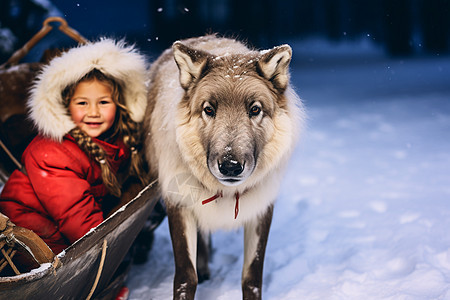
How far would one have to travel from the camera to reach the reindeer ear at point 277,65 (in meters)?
2.27

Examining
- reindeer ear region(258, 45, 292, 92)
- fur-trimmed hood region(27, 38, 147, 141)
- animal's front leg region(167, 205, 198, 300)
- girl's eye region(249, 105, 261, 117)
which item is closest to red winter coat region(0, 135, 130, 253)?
fur-trimmed hood region(27, 38, 147, 141)

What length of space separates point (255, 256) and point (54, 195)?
1286 mm

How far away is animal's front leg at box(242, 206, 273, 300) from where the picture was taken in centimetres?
265

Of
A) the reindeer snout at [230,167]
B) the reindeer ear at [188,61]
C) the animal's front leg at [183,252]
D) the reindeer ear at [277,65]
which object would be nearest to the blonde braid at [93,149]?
the animal's front leg at [183,252]

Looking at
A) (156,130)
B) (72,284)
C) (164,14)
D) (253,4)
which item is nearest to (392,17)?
(253,4)

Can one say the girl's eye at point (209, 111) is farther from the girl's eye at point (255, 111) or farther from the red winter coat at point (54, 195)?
the red winter coat at point (54, 195)

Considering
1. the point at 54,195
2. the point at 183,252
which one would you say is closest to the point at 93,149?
the point at 54,195

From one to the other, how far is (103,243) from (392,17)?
13724mm

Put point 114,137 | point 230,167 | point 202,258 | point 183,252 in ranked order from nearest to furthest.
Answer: point 230,167 < point 183,252 < point 114,137 < point 202,258

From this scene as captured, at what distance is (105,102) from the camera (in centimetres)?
297

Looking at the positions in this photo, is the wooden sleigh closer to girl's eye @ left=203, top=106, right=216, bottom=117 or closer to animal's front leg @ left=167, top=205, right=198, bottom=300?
A: animal's front leg @ left=167, top=205, right=198, bottom=300

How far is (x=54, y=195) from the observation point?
8.13 ft

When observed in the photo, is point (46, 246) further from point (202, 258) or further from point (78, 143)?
point (202, 258)

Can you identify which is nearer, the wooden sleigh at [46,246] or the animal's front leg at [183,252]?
the wooden sleigh at [46,246]
